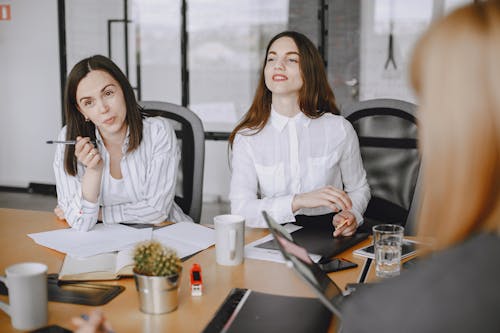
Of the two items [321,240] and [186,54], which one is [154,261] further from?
[186,54]

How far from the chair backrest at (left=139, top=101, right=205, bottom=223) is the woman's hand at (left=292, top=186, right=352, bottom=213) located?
477mm

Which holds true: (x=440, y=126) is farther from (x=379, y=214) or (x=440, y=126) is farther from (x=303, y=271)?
(x=379, y=214)

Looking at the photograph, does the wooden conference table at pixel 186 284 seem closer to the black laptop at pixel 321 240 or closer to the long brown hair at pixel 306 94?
the black laptop at pixel 321 240

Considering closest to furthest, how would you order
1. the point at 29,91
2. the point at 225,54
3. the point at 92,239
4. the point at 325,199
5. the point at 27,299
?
the point at 27,299 → the point at 92,239 → the point at 325,199 → the point at 225,54 → the point at 29,91

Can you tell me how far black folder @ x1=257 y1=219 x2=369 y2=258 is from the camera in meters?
1.49

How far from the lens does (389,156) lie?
6.75 feet

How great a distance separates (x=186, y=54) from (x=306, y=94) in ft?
9.42

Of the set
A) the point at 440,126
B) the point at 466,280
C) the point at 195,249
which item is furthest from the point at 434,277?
the point at 195,249

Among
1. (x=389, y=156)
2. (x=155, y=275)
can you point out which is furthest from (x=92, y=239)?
(x=389, y=156)

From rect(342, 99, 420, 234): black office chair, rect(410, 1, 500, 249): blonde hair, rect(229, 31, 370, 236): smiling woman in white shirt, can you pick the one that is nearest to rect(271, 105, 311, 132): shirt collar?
rect(229, 31, 370, 236): smiling woman in white shirt

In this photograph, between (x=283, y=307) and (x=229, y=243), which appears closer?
(x=283, y=307)

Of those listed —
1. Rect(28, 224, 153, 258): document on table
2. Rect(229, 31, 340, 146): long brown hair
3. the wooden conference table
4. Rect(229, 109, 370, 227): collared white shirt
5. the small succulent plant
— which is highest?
Rect(229, 31, 340, 146): long brown hair

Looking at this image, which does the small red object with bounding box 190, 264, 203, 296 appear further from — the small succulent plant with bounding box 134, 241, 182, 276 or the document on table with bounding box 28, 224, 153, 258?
the document on table with bounding box 28, 224, 153, 258

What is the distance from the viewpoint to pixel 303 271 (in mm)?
952
